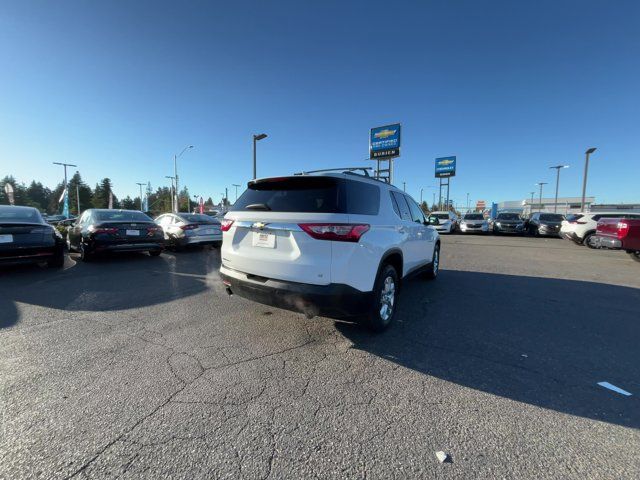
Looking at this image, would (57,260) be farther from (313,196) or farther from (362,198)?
(362,198)

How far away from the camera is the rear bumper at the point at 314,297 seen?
3.02 m

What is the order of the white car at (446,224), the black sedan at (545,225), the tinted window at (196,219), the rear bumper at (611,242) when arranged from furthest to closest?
1. the white car at (446,224)
2. the black sedan at (545,225)
3. the tinted window at (196,219)
4. the rear bumper at (611,242)

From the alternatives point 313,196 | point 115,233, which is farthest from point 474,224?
point 313,196

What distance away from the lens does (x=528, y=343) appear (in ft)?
11.5

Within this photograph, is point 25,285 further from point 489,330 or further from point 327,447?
point 489,330

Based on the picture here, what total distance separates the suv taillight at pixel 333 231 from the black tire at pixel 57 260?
699 centimetres

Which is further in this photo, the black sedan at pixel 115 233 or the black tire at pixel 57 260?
the black sedan at pixel 115 233

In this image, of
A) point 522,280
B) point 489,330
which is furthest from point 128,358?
point 522,280

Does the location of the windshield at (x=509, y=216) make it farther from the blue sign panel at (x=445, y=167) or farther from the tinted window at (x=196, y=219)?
the blue sign panel at (x=445, y=167)

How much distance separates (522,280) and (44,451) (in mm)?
7917

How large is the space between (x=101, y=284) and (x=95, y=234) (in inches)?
101

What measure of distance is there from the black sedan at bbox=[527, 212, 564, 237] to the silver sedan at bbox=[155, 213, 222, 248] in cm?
2087

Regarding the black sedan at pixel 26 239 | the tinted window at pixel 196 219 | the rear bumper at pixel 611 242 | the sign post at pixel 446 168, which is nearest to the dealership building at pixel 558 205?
the sign post at pixel 446 168

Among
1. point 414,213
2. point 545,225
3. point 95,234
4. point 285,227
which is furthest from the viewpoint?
point 545,225
